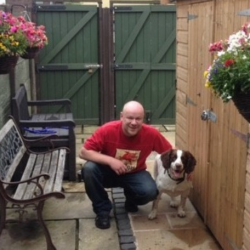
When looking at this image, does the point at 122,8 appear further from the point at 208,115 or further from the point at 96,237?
the point at 96,237

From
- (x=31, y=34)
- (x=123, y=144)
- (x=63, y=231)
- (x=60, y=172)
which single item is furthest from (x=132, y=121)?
(x=31, y=34)

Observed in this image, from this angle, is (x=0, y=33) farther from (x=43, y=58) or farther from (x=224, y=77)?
(x=43, y=58)

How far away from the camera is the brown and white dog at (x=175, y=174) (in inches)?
159

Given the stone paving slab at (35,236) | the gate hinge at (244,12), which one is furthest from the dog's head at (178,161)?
the gate hinge at (244,12)

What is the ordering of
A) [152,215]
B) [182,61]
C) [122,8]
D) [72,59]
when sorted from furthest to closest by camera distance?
1. [72,59]
2. [122,8]
3. [182,61]
4. [152,215]

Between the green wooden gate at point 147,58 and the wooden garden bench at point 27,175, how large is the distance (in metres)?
3.59

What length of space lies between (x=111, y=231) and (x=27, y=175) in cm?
94

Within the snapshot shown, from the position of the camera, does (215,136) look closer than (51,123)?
Yes

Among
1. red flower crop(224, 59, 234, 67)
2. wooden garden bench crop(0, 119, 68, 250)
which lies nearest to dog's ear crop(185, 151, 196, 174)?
wooden garden bench crop(0, 119, 68, 250)

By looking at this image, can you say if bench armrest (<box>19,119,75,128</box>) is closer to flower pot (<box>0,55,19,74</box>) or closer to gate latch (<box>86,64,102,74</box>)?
flower pot (<box>0,55,19,74</box>)

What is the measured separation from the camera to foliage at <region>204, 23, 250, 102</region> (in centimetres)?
190

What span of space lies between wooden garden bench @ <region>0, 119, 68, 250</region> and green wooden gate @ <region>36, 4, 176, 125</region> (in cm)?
335

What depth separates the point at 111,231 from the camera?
418 cm

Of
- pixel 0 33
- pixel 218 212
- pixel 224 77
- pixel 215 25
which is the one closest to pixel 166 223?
pixel 218 212
